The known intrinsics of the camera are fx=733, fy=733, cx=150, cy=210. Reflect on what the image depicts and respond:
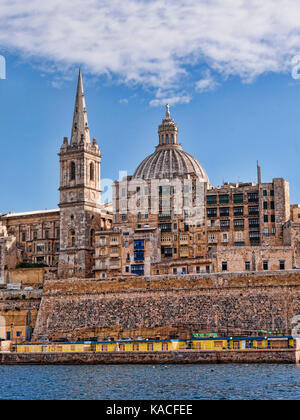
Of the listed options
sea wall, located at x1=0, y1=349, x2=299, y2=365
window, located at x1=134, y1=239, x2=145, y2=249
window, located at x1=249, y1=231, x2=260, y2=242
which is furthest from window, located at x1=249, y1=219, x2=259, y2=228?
sea wall, located at x1=0, y1=349, x2=299, y2=365

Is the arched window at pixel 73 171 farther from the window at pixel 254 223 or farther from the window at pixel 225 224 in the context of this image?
the window at pixel 254 223

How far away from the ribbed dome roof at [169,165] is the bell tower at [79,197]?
11102mm

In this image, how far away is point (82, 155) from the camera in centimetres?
9356

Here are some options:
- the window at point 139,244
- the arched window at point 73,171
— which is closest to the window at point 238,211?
the window at point 139,244

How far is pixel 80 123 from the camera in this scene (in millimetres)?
95688

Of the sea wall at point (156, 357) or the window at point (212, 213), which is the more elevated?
the window at point (212, 213)

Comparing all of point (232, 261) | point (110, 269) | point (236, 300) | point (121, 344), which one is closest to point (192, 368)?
point (121, 344)

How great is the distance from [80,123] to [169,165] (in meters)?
15.8

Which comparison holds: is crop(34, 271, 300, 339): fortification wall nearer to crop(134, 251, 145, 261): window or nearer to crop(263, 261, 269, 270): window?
crop(263, 261, 269, 270): window

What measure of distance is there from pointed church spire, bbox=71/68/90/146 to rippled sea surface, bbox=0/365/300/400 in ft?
146

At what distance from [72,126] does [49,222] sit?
14.3 m

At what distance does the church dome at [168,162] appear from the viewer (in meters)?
104

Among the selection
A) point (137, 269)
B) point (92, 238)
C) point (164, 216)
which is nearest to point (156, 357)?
point (137, 269)

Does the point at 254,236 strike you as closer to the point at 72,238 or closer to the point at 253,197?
the point at 253,197
